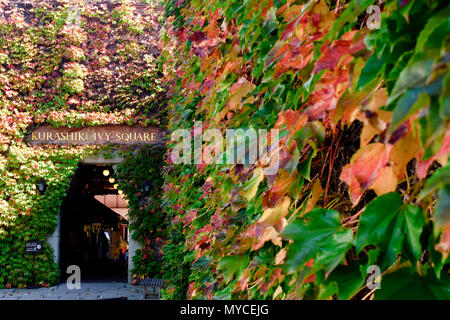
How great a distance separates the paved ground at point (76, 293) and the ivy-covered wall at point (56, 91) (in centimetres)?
33

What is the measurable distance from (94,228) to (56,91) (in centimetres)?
722

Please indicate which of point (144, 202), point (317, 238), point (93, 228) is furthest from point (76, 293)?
point (317, 238)

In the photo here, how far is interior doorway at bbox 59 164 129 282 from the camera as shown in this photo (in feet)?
36.2

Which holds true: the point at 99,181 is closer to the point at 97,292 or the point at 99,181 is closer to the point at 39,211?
the point at 39,211

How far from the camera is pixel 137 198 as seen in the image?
9281 millimetres

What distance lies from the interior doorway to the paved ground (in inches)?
42.6

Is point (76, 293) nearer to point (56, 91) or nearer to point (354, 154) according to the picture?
point (56, 91)

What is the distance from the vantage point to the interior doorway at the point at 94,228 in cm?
1105

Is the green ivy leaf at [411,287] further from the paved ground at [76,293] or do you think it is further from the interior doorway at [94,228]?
the interior doorway at [94,228]

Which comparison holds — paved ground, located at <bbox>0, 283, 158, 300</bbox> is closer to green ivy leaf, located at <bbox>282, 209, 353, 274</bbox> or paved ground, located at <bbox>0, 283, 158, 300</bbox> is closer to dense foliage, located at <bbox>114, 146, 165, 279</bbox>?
dense foliage, located at <bbox>114, 146, 165, 279</bbox>

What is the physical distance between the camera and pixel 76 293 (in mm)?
8430

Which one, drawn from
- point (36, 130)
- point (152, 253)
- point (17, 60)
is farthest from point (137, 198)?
point (17, 60)

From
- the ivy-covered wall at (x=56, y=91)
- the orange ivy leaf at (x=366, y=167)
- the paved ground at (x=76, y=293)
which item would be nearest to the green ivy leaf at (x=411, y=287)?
the orange ivy leaf at (x=366, y=167)

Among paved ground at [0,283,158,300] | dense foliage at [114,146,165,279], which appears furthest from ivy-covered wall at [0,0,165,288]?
paved ground at [0,283,158,300]
